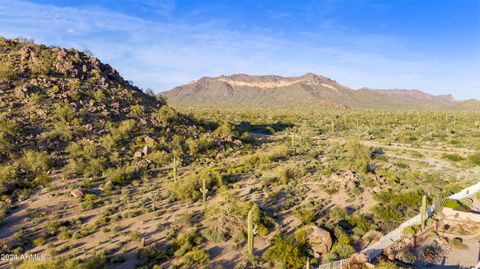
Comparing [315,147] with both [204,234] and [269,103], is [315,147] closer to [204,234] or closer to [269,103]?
[204,234]

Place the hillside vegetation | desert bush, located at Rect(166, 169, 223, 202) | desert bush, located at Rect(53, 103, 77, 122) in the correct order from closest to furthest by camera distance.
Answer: the hillside vegetation, desert bush, located at Rect(166, 169, 223, 202), desert bush, located at Rect(53, 103, 77, 122)

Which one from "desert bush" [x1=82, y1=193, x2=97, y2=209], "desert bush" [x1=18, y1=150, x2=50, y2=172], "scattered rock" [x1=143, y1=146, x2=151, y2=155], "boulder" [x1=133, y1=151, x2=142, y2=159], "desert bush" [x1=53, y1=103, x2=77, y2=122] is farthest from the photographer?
"desert bush" [x1=53, y1=103, x2=77, y2=122]

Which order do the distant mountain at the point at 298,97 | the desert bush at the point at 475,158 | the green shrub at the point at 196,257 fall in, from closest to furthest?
the green shrub at the point at 196,257 < the desert bush at the point at 475,158 < the distant mountain at the point at 298,97

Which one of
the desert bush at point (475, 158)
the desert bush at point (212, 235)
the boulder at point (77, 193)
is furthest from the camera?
the desert bush at point (475, 158)

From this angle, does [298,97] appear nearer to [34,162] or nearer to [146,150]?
[146,150]

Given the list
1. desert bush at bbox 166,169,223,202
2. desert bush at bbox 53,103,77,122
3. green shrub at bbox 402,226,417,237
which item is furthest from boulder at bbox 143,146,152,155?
green shrub at bbox 402,226,417,237

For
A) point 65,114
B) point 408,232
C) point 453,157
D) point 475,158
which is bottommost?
point 408,232

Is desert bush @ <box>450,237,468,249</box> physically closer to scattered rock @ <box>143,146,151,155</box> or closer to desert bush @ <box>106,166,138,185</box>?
desert bush @ <box>106,166,138,185</box>

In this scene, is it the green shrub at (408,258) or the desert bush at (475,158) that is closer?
the green shrub at (408,258)

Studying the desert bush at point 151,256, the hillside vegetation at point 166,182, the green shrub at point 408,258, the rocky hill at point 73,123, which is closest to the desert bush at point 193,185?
the hillside vegetation at point 166,182

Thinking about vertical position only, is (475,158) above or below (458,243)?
above

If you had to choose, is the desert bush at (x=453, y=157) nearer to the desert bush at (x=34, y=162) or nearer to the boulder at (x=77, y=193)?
the boulder at (x=77, y=193)

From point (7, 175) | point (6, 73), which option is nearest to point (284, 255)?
point (7, 175)

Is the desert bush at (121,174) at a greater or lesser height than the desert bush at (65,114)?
lesser
